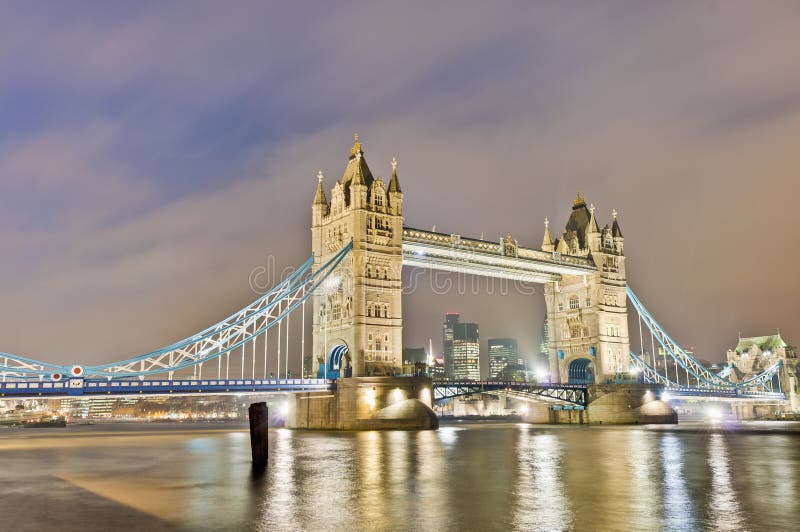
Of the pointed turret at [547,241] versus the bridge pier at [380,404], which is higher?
the pointed turret at [547,241]

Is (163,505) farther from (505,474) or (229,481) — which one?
(505,474)

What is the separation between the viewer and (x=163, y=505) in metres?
19.0

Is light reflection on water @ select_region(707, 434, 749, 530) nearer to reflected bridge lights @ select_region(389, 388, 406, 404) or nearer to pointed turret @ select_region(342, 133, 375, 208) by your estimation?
reflected bridge lights @ select_region(389, 388, 406, 404)

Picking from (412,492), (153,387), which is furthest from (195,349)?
(412,492)

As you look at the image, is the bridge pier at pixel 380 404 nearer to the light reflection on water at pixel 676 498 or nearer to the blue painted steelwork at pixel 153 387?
the blue painted steelwork at pixel 153 387

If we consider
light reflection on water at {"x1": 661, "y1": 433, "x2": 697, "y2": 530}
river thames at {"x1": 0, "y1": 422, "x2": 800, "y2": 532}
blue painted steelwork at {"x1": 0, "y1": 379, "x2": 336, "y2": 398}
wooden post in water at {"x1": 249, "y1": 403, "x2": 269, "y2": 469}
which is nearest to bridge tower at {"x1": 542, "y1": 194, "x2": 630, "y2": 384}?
blue painted steelwork at {"x1": 0, "y1": 379, "x2": 336, "y2": 398}

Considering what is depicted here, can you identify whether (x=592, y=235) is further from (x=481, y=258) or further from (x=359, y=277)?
(x=359, y=277)

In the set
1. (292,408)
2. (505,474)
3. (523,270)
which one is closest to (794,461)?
(505,474)

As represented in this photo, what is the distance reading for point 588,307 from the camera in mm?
93625

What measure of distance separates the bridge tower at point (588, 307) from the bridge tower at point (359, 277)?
2874 centimetres

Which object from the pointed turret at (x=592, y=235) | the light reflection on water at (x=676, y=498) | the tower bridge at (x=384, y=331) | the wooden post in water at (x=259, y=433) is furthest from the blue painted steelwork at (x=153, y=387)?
the pointed turret at (x=592, y=235)

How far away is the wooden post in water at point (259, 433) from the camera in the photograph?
104 feet

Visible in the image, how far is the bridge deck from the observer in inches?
2972

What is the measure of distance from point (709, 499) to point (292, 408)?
55.6m
